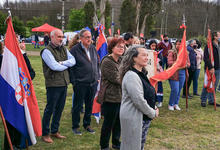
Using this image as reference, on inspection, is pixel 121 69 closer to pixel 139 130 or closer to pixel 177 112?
pixel 139 130

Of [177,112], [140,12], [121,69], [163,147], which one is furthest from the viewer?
[140,12]

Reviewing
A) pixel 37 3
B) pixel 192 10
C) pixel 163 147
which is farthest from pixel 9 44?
pixel 37 3

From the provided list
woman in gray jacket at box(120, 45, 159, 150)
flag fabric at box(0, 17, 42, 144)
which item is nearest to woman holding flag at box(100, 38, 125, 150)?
woman in gray jacket at box(120, 45, 159, 150)

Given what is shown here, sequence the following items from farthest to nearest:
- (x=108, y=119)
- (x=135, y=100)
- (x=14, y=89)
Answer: (x=108, y=119)
(x=14, y=89)
(x=135, y=100)

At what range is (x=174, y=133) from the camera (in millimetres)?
5117

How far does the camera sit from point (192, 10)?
56.2 metres

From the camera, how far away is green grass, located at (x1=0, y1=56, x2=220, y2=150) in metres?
4.43

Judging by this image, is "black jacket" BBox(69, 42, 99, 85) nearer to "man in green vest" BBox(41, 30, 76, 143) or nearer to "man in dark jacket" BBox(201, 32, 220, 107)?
"man in green vest" BBox(41, 30, 76, 143)

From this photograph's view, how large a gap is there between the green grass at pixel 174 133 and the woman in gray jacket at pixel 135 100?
171 cm

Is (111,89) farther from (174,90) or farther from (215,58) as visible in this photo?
(215,58)

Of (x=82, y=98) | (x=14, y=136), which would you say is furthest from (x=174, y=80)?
(x=14, y=136)

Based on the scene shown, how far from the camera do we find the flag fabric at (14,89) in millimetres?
3566

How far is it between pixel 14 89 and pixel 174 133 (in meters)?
3.40

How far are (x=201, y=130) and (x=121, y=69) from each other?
3352 millimetres
